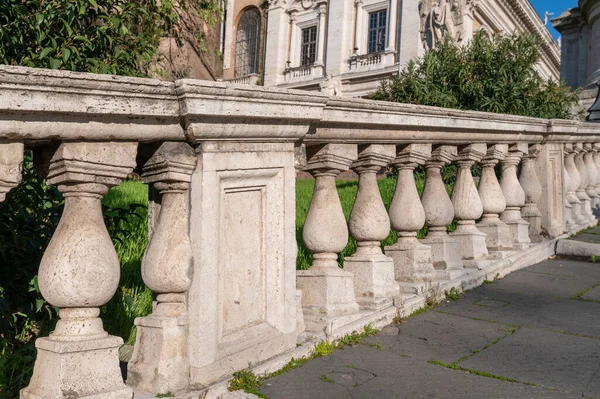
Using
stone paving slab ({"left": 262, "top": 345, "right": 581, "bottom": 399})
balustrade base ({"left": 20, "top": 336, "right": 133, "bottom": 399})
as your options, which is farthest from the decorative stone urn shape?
balustrade base ({"left": 20, "top": 336, "right": 133, "bottom": 399})

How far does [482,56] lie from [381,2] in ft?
45.9

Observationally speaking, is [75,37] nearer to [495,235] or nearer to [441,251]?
[441,251]

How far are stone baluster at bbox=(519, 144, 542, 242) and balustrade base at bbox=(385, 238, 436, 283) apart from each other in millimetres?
2114

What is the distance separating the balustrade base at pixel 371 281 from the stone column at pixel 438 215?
802mm

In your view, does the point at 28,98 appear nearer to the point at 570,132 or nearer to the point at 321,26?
the point at 570,132

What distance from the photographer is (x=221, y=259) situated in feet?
7.13

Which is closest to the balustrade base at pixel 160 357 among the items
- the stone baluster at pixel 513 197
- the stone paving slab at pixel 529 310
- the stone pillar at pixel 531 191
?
the stone paving slab at pixel 529 310

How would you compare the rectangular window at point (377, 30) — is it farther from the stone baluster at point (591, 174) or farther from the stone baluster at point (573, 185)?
the stone baluster at point (573, 185)

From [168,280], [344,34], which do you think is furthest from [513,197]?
[344,34]

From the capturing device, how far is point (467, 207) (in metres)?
4.23

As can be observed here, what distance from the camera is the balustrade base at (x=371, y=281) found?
Result: 302cm

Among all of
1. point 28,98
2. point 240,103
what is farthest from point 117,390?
point 240,103

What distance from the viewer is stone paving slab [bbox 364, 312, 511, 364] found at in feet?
8.46

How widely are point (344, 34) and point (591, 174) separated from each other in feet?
67.5
